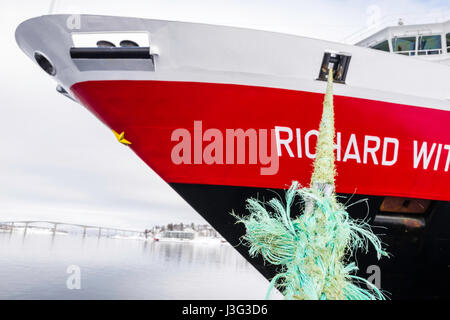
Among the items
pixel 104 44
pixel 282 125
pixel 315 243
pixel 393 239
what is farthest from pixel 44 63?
pixel 393 239

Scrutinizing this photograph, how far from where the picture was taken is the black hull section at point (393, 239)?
4484 mm

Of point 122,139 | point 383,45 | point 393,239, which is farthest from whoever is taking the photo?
point 383,45

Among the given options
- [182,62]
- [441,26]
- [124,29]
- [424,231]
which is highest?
[441,26]

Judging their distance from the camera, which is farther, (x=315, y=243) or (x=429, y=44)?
(x=429, y=44)

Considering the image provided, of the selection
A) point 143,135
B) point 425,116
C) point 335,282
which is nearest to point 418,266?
point 425,116

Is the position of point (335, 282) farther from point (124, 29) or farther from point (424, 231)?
point (424, 231)

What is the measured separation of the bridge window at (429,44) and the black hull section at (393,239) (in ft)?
10.3

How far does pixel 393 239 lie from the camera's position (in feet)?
16.0

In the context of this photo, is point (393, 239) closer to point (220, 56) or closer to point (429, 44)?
point (220, 56)

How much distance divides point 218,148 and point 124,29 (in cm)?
168

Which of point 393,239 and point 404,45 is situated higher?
point 404,45

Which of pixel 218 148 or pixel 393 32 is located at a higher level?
pixel 393 32

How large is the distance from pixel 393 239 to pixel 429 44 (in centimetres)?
388

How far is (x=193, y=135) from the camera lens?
428cm
